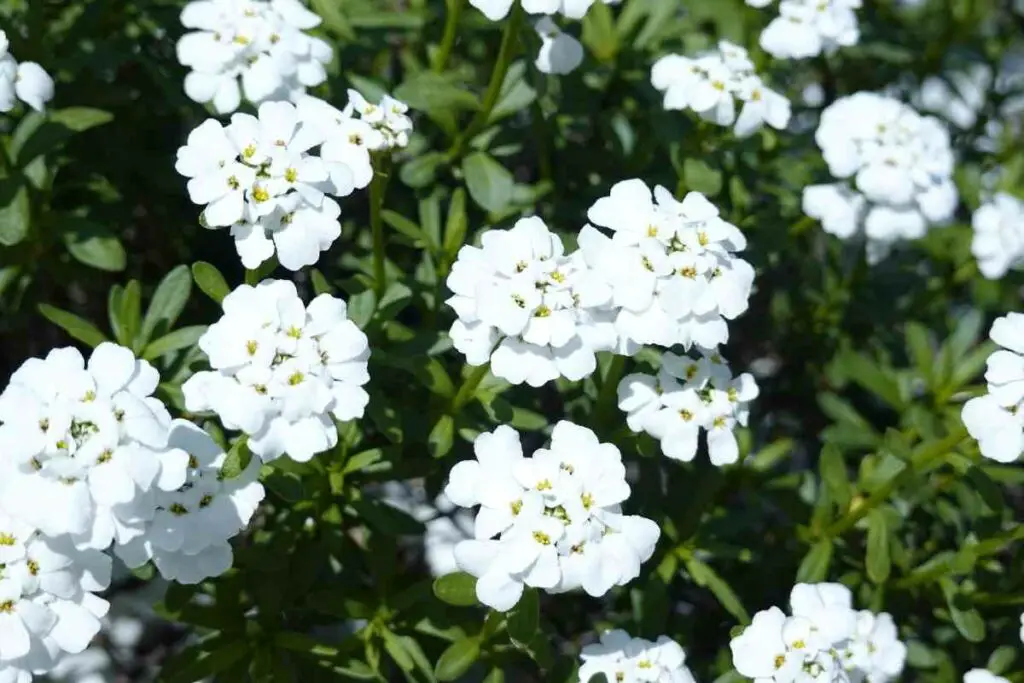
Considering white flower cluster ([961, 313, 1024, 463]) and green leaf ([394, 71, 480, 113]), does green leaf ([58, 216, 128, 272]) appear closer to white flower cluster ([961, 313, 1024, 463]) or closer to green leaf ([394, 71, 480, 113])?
green leaf ([394, 71, 480, 113])

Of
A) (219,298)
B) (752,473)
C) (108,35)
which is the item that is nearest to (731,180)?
(752,473)

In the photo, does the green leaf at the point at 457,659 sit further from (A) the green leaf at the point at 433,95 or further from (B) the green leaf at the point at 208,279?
(A) the green leaf at the point at 433,95

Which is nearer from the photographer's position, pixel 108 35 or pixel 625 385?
pixel 625 385

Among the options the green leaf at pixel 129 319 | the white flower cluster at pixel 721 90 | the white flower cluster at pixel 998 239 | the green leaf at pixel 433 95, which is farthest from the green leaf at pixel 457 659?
the white flower cluster at pixel 998 239

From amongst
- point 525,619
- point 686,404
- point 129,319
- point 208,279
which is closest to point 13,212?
point 129,319

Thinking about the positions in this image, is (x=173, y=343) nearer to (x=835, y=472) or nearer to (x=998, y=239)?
(x=835, y=472)

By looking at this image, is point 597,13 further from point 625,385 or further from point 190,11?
point 625,385
